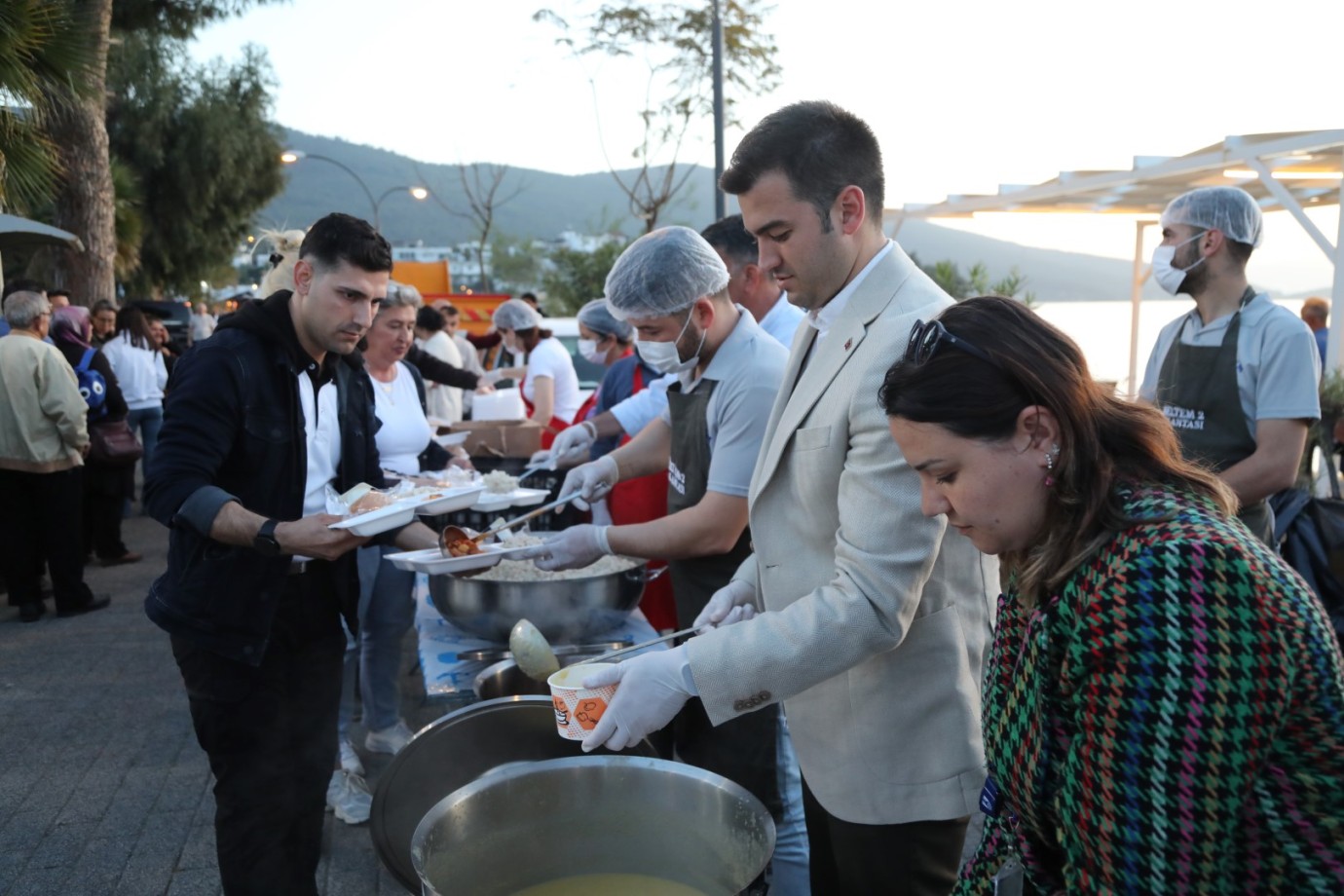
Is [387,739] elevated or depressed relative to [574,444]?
depressed

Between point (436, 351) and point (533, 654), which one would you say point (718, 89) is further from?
point (533, 654)

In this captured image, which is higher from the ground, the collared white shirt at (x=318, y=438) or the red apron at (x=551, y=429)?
the collared white shirt at (x=318, y=438)

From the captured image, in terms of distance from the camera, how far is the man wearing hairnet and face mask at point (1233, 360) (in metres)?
2.95

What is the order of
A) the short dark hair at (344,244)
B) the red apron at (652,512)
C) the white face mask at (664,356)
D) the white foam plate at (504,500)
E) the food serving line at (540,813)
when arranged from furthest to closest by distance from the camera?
the red apron at (652,512)
the white foam plate at (504,500)
the white face mask at (664,356)
the short dark hair at (344,244)
the food serving line at (540,813)

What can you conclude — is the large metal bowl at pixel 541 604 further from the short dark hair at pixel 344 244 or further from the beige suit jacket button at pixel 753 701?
the beige suit jacket button at pixel 753 701

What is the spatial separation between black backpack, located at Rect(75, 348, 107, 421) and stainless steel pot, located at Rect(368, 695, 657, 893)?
652 centimetres

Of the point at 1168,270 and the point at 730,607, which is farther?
the point at 1168,270

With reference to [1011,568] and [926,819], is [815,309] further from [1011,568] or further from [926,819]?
[926,819]

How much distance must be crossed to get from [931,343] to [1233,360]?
2285 millimetres

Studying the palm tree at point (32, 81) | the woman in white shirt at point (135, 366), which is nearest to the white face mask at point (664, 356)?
the palm tree at point (32, 81)

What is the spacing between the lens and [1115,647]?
1026 mm

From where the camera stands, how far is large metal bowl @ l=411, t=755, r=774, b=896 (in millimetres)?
1516

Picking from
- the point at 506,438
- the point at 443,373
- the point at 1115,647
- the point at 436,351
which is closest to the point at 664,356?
the point at 1115,647

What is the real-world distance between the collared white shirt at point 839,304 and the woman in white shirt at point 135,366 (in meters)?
8.68
